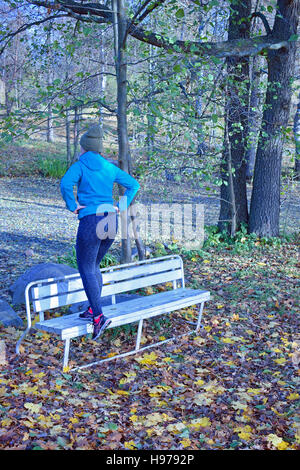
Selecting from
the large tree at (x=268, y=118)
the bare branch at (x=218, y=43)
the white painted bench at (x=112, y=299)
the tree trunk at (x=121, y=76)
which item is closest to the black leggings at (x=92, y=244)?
the white painted bench at (x=112, y=299)

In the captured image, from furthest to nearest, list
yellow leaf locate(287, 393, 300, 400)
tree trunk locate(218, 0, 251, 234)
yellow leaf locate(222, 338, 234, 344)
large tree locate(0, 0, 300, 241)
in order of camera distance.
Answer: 1. tree trunk locate(218, 0, 251, 234)
2. large tree locate(0, 0, 300, 241)
3. yellow leaf locate(222, 338, 234, 344)
4. yellow leaf locate(287, 393, 300, 400)

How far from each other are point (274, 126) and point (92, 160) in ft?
18.0

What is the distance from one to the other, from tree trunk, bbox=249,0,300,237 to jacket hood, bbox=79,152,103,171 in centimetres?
489

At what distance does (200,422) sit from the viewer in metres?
3.60

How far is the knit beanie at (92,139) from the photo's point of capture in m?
4.23

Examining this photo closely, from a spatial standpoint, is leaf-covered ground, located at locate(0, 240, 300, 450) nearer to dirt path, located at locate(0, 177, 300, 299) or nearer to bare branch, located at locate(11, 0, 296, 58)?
dirt path, located at locate(0, 177, 300, 299)

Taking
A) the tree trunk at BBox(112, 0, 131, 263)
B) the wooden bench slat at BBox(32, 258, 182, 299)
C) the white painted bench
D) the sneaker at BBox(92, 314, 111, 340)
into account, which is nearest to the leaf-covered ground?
the white painted bench

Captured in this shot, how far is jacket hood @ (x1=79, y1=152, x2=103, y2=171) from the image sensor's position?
421cm

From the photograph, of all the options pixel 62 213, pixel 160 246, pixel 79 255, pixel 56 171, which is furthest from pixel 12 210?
pixel 79 255

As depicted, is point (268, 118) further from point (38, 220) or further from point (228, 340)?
point (38, 220)

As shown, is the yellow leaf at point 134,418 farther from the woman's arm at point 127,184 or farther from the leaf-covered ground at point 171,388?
the woman's arm at point 127,184

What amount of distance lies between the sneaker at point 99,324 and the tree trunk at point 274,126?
521cm

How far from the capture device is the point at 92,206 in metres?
4.18

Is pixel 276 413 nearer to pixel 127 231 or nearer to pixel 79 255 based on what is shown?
pixel 79 255
